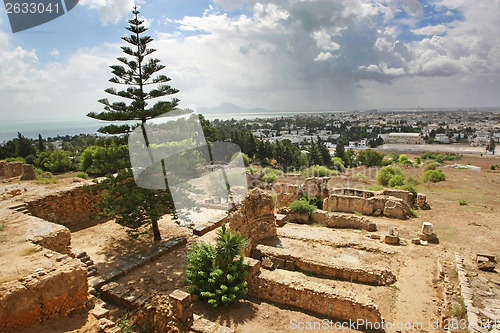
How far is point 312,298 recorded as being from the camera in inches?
273

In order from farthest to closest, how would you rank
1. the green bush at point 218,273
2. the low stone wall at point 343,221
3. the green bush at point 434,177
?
the green bush at point 434,177
the low stone wall at point 343,221
the green bush at point 218,273

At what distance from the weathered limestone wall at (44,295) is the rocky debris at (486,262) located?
1119 cm

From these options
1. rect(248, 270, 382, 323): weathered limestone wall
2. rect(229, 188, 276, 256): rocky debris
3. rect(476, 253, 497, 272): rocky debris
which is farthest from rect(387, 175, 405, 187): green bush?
rect(248, 270, 382, 323): weathered limestone wall

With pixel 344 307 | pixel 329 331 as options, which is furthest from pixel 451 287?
pixel 329 331

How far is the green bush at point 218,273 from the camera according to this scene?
6.81 metres

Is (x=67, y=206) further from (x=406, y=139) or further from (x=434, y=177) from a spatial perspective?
(x=406, y=139)

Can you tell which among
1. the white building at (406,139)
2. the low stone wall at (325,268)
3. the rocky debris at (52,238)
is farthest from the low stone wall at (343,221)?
the white building at (406,139)

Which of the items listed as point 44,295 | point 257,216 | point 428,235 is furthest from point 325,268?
point 44,295

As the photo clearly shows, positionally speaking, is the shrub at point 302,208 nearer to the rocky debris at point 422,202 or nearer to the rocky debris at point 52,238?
the rocky debris at point 422,202

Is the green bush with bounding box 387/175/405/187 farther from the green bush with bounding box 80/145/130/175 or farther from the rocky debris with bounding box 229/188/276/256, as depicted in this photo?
the green bush with bounding box 80/145/130/175

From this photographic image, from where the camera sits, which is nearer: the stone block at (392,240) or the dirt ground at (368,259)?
the dirt ground at (368,259)

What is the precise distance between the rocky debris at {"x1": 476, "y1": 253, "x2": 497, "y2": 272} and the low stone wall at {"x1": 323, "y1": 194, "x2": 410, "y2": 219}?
5.81 metres

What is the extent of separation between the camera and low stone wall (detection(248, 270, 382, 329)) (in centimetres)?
646

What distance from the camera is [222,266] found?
716 centimetres
